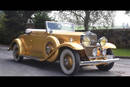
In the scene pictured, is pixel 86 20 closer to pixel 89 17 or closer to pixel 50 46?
pixel 89 17

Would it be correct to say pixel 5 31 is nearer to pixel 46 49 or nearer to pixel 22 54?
pixel 22 54

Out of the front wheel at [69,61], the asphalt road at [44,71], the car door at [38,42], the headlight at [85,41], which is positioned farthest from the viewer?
the car door at [38,42]

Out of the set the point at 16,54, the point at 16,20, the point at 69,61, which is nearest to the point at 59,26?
the point at 69,61

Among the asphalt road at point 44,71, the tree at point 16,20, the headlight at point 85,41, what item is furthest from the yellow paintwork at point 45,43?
the tree at point 16,20

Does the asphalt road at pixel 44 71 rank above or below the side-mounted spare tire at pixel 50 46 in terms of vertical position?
below

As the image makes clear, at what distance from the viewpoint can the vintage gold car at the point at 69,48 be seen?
7.00 meters

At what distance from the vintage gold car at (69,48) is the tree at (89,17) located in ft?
39.8

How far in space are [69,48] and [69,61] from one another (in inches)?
16.5

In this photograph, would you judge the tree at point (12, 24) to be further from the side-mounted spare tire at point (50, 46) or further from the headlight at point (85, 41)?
the headlight at point (85, 41)

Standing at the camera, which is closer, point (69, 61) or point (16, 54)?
point (69, 61)

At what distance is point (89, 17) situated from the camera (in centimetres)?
2120

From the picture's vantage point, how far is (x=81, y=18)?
22.1m

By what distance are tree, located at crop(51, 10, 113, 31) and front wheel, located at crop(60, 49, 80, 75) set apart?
14.0m

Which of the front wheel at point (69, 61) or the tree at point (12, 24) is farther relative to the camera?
the tree at point (12, 24)
